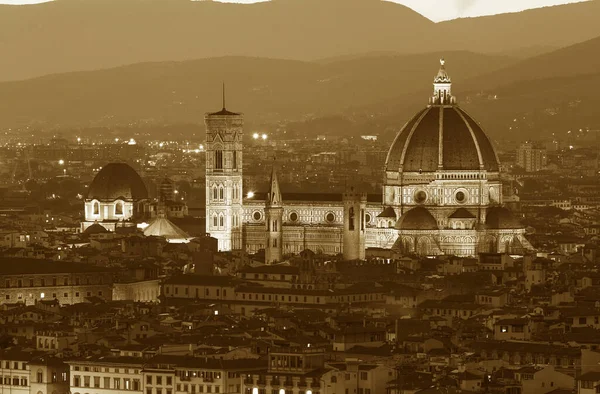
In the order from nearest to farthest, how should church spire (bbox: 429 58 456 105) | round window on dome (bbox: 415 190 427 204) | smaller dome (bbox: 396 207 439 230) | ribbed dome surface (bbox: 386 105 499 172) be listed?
1. smaller dome (bbox: 396 207 439 230)
2. ribbed dome surface (bbox: 386 105 499 172)
3. round window on dome (bbox: 415 190 427 204)
4. church spire (bbox: 429 58 456 105)

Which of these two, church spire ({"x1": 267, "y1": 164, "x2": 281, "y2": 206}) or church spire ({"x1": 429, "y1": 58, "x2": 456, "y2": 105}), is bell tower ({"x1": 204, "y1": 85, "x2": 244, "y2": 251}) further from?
church spire ({"x1": 429, "y1": 58, "x2": 456, "y2": 105})

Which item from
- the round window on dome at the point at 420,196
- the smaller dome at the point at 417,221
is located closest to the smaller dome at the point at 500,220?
the smaller dome at the point at 417,221

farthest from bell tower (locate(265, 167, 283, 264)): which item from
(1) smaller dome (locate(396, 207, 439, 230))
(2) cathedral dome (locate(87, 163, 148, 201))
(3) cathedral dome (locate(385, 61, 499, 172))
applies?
(2) cathedral dome (locate(87, 163, 148, 201))

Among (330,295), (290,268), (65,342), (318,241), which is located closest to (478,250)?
(318,241)

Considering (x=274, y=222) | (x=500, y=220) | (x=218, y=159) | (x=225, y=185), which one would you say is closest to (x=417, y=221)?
(x=500, y=220)

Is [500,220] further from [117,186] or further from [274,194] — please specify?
[117,186]

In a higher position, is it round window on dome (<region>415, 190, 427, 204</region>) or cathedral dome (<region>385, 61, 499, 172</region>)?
cathedral dome (<region>385, 61, 499, 172</region>)
